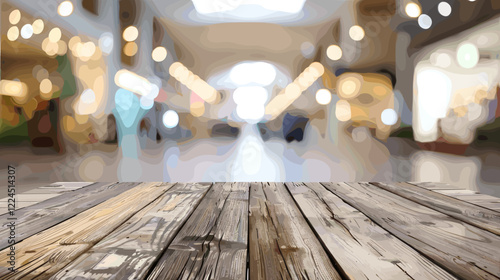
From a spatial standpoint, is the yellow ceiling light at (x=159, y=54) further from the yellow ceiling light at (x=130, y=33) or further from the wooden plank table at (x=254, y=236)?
the wooden plank table at (x=254, y=236)

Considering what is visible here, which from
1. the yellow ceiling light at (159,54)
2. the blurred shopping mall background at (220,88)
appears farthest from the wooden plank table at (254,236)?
the yellow ceiling light at (159,54)

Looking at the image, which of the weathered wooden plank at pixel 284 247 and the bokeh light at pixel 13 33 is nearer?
the weathered wooden plank at pixel 284 247

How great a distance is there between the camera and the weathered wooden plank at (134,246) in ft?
1.84

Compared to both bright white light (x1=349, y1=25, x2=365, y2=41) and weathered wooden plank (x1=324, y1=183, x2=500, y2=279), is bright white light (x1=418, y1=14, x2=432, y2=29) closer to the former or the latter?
bright white light (x1=349, y1=25, x2=365, y2=41)

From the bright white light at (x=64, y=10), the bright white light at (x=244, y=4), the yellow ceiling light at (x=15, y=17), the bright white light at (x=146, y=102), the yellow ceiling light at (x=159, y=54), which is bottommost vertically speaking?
the bright white light at (x=146, y=102)

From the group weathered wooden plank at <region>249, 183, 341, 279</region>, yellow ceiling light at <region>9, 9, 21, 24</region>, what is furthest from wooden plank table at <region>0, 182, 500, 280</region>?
yellow ceiling light at <region>9, 9, 21, 24</region>

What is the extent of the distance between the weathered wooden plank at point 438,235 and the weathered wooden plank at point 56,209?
76 centimetres

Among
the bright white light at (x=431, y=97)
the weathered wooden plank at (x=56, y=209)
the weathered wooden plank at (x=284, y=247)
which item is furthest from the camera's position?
the bright white light at (x=431, y=97)

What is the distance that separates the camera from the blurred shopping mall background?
1804 mm

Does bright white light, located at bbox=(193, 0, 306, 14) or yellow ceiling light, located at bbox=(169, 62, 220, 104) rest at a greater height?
bright white light, located at bbox=(193, 0, 306, 14)

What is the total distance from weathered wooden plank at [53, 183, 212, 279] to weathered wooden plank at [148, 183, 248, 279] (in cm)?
2

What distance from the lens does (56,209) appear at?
993mm

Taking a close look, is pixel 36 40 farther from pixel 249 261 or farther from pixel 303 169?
pixel 249 261

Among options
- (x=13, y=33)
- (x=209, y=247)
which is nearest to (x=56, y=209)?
(x=209, y=247)
